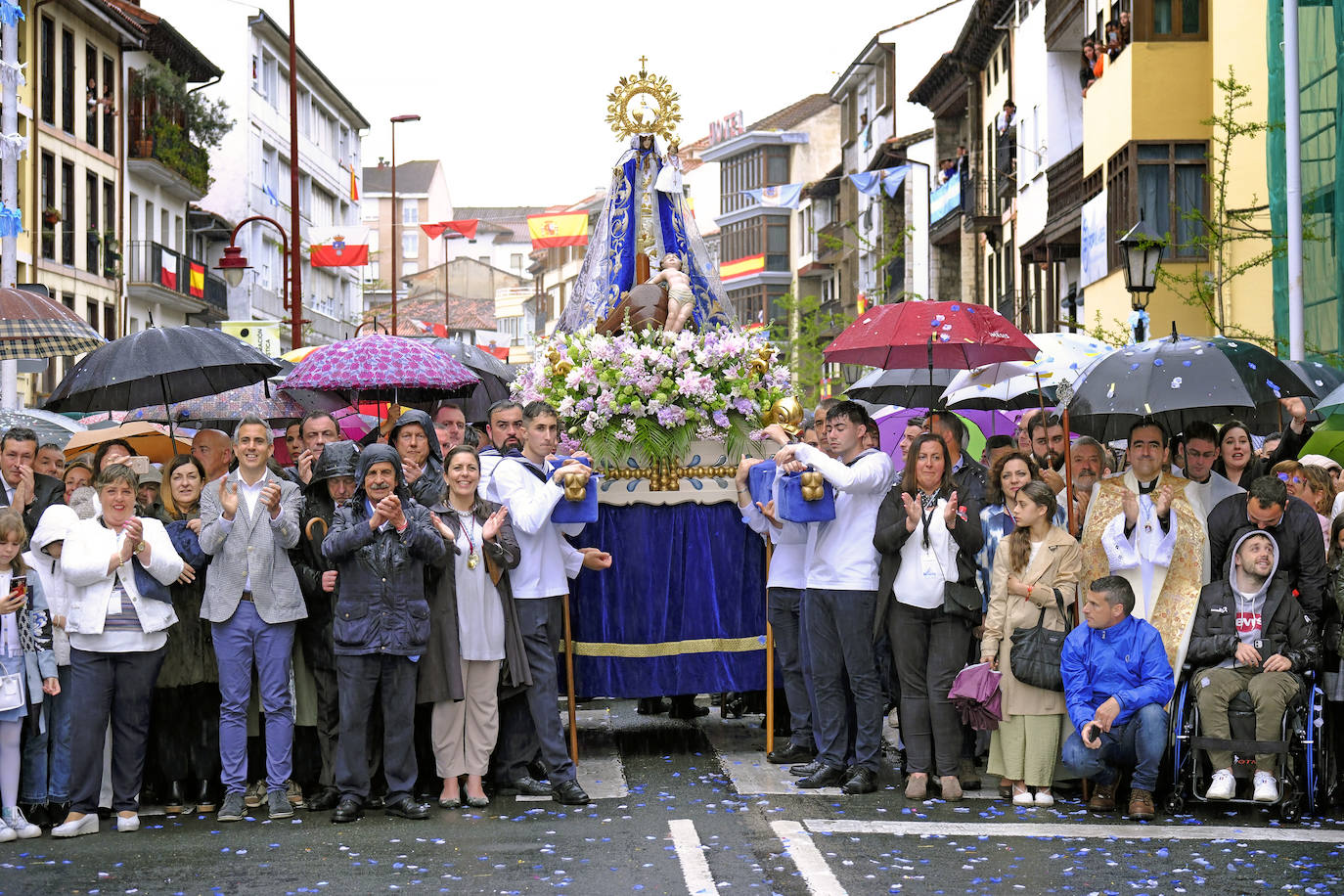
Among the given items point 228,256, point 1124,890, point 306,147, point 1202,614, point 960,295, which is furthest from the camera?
point 306,147

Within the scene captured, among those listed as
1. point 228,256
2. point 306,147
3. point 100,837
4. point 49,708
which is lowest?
point 100,837

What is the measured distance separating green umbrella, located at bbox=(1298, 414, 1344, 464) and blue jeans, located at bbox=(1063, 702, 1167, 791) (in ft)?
12.1

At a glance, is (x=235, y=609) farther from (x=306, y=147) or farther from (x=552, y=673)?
(x=306, y=147)

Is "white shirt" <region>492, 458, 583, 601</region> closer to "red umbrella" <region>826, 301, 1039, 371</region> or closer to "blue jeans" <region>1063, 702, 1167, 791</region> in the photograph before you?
"red umbrella" <region>826, 301, 1039, 371</region>

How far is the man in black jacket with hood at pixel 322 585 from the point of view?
941cm

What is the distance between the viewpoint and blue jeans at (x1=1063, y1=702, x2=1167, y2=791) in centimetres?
907

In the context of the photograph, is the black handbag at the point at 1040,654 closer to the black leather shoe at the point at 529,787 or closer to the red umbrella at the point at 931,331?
the red umbrella at the point at 931,331

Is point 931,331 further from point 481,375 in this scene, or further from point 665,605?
point 481,375

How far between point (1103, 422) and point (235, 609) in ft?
18.0

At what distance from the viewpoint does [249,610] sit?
9.30 m

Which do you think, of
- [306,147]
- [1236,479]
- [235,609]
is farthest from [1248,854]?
[306,147]

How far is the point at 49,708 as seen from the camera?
9.11m

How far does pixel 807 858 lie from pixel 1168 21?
73.1ft

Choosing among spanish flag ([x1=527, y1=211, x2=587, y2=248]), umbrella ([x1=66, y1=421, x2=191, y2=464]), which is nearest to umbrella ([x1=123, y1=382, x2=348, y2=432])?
umbrella ([x1=66, y1=421, x2=191, y2=464])
